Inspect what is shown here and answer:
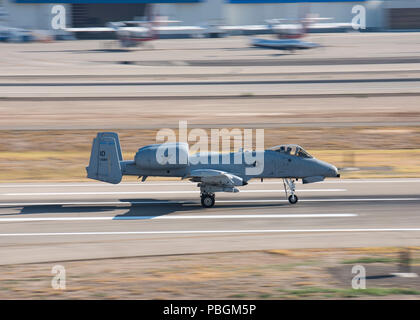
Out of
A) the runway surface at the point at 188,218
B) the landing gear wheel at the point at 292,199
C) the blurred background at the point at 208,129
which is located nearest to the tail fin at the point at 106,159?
the runway surface at the point at 188,218

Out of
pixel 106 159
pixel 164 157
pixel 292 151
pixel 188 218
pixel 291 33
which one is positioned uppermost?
pixel 291 33

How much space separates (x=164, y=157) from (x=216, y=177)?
6.89 feet

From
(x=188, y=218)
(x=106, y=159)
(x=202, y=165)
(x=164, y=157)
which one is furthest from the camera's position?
(x=202, y=165)

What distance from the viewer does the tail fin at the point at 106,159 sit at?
2253 cm

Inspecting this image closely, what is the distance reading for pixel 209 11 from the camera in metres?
115

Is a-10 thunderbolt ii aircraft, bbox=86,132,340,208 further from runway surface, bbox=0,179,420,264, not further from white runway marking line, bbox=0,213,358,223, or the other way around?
white runway marking line, bbox=0,213,358,223

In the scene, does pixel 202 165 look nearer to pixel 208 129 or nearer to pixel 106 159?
pixel 106 159

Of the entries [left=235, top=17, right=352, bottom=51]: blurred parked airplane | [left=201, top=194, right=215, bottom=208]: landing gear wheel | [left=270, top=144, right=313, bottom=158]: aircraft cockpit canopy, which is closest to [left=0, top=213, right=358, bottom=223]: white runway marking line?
[left=201, top=194, right=215, bottom=208]: landing gear wheel

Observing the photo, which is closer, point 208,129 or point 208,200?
point 208,200

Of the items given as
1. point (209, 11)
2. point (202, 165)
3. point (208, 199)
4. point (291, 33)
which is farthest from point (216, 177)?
point (209, 11)

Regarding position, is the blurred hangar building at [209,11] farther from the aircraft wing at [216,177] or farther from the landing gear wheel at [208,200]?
the aircraft wing at [216,177]

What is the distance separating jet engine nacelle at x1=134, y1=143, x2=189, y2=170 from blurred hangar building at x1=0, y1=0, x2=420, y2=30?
301ft

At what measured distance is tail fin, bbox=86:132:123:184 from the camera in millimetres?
22531
